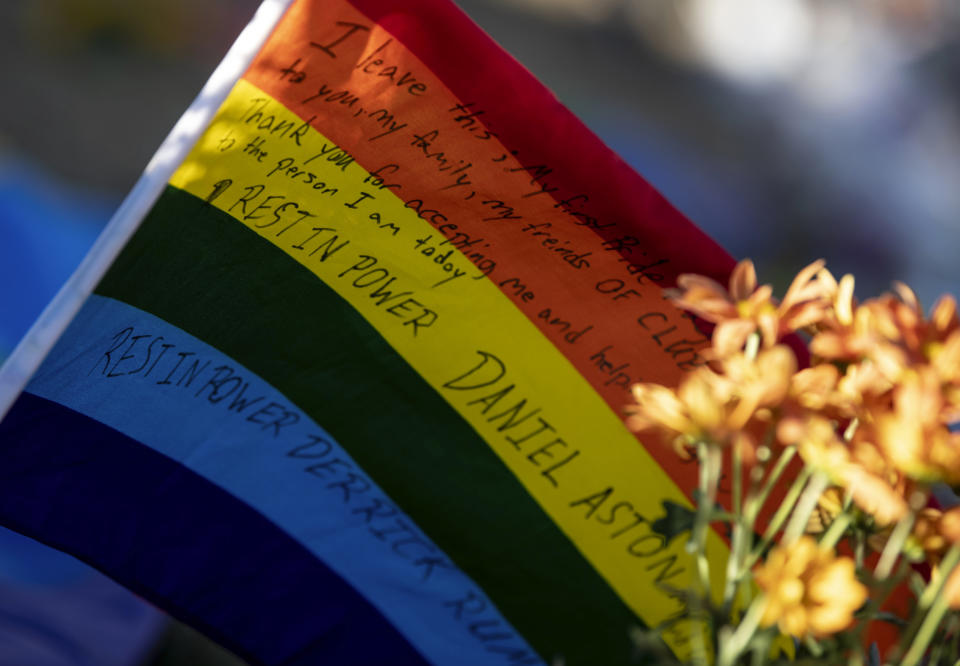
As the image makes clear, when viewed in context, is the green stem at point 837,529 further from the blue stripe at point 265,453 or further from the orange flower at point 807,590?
the blue stripe at point 265,453

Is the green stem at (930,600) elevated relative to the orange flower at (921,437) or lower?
lower

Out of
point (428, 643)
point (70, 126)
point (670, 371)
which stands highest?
point (70, 126)

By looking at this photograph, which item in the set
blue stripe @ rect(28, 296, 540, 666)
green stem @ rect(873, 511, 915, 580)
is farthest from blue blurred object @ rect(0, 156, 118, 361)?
green stem @ rect(873, 511, 915, 580)

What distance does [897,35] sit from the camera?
738 cm

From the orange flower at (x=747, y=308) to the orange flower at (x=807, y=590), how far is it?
143 millimetres

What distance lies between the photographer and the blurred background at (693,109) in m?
4.37

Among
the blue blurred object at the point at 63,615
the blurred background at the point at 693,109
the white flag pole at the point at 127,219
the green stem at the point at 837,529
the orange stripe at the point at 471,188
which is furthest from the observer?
the blurred background at the point at 693,109

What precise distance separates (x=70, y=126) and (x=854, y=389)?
5003 mm

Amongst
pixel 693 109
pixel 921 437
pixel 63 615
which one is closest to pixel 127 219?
pixel 921 437

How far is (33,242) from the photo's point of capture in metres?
2.23

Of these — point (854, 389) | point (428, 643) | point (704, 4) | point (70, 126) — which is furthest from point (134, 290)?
point (704, 4)

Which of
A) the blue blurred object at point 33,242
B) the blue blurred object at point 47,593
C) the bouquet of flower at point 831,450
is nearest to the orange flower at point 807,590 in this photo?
the bouquet of flower at point 831,450

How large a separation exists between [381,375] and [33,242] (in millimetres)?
1572

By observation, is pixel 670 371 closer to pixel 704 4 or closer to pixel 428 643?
pixel 428 643
